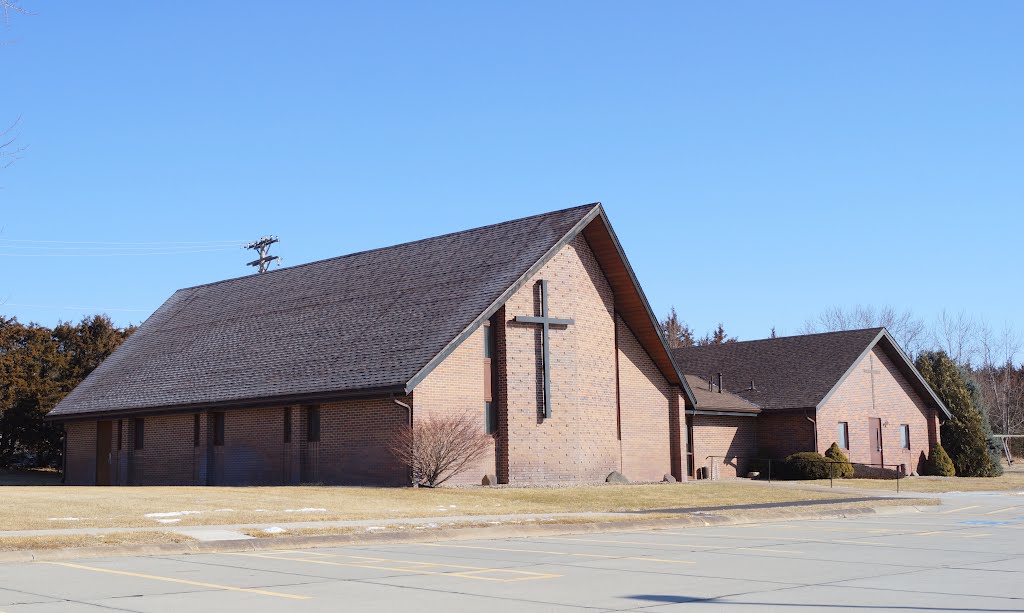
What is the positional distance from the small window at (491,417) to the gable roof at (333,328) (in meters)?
2.69

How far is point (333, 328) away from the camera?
37.2 meters

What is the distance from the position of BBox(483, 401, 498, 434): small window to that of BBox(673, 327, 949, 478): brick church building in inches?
419

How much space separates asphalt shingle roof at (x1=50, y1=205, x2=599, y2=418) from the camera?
33.4m

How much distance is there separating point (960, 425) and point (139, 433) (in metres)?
36.6

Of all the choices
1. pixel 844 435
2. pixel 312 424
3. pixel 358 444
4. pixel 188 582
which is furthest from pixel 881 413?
pixel 188 582

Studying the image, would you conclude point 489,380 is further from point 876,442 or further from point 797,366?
point 876,442

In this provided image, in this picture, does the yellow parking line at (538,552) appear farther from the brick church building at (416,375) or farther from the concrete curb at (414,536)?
the brick church building at (416,375)

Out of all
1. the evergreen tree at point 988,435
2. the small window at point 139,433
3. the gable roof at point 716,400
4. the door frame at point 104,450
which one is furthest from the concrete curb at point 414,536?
the evergreen tree at point 988,435

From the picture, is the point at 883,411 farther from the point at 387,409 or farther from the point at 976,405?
the point at 387,409

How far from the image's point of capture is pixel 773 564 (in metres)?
13.6

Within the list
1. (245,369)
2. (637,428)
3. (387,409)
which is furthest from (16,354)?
(637,428)

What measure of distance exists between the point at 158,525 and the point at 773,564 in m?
9.96

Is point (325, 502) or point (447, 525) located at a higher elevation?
point (325, 502)

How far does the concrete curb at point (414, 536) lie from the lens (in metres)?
14.2
